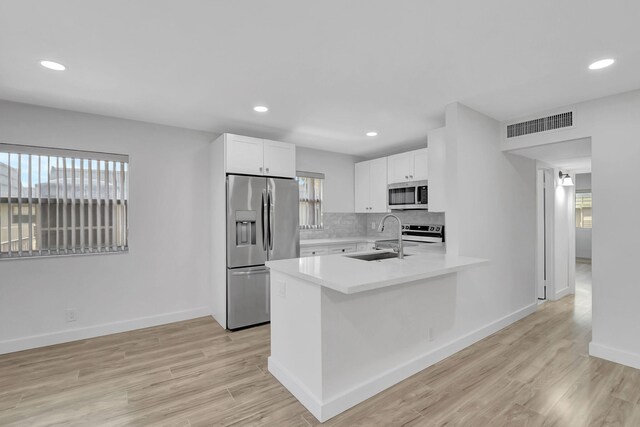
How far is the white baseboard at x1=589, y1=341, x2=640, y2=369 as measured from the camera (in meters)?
2.64

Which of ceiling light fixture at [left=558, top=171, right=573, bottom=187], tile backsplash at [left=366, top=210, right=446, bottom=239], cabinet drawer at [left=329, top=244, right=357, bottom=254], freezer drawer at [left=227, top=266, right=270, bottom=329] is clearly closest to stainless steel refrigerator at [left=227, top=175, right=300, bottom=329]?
freezer drawer at [left=227, top=266, right=270, bottom=329]

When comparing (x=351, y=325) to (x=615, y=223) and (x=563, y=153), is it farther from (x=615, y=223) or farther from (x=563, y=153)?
(x=563, y=153)

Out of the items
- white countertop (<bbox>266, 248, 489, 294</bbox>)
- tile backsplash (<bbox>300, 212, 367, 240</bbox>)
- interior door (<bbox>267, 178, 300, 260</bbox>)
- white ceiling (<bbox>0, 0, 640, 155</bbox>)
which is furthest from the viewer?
tile backsplash (<bbox>300, 212, 367, 240</bbox>)

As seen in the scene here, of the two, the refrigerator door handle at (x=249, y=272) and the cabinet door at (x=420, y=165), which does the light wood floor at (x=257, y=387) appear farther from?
the cabinet door at (x=420, y=165)

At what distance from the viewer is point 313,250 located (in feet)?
14.9

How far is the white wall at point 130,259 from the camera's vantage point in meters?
3.02

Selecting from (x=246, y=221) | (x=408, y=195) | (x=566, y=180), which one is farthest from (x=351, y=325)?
(x=566, y=180)

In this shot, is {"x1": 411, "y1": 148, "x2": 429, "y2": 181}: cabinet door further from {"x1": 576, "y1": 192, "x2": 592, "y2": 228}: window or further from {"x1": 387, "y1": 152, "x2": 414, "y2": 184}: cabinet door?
{"x1": 576, "y1": 192, "x2": 592, "y2": 228}: window

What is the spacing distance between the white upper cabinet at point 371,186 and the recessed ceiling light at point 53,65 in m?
3.95

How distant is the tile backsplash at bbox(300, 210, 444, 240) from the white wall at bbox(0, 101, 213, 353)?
187 cm

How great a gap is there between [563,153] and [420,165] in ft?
5.41

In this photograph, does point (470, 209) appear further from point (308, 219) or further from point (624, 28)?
point (308, 219)

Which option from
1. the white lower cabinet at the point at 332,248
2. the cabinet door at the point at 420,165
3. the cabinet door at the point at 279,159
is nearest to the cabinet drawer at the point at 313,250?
the white lower cabinet at the point at 332,248

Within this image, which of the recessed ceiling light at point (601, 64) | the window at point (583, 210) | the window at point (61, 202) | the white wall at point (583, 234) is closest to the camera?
the recessed ceiling light at point (601, 64)
